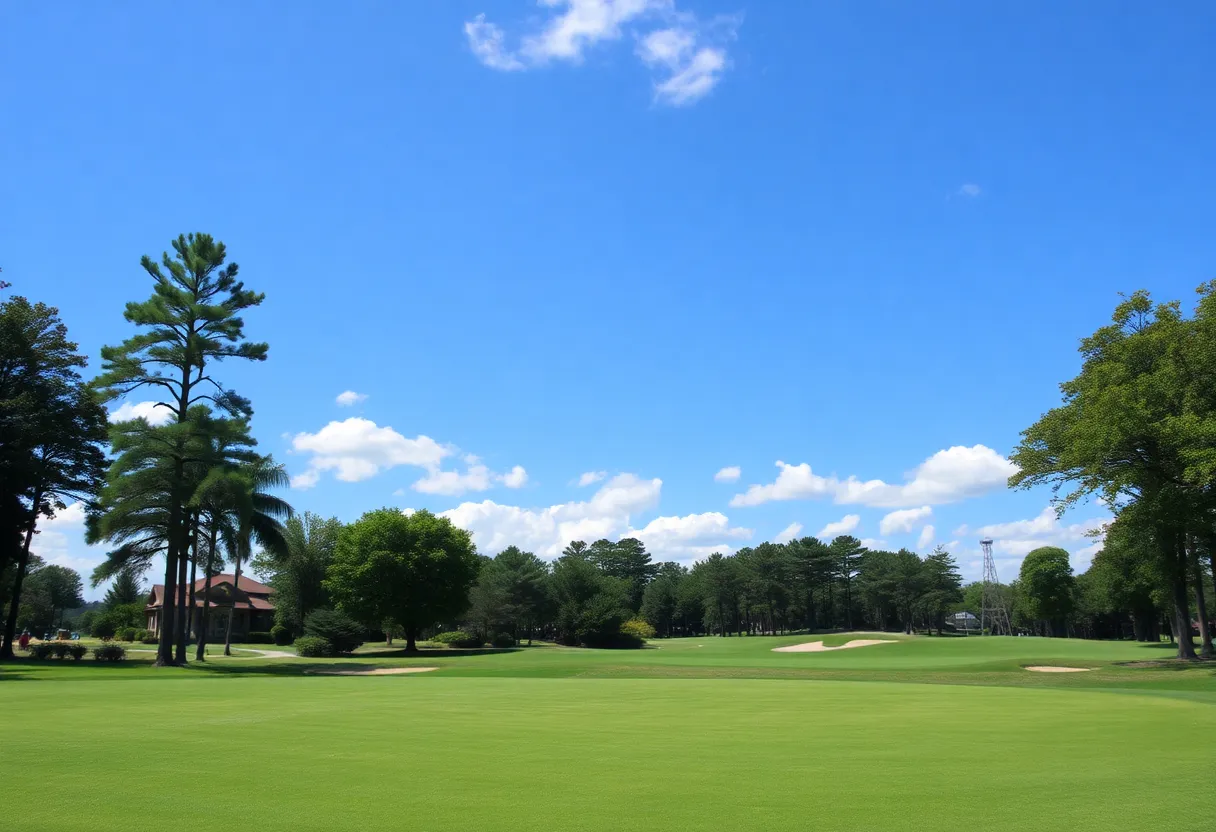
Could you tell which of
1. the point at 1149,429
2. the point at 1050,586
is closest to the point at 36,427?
the point at 1149,429

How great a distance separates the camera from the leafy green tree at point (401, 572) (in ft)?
215

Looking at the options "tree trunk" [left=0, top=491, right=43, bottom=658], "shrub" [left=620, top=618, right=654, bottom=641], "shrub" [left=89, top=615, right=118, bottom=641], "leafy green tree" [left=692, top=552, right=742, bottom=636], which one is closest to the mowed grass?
"tree trunk" [left=0, top=491, right=43, bottom=658]

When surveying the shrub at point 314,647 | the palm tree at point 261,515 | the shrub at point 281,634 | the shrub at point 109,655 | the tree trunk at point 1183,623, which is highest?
the palm tree at point 261,515

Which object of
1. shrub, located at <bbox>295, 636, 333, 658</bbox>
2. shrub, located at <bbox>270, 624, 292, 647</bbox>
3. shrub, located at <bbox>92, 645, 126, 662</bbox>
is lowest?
shrub, located at <bbox>270, 624, 292, 647</bbox>

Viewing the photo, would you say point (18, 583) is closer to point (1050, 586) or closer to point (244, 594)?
point (244, 594)

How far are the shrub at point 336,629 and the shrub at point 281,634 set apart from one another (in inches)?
1009

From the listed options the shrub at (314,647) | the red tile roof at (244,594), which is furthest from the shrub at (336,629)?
the red tile roof at (244,594)

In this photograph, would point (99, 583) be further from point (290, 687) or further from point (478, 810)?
point (478, 810)

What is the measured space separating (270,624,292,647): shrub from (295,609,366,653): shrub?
2564cm

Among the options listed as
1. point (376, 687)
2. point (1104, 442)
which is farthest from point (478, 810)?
point (1104, 442)

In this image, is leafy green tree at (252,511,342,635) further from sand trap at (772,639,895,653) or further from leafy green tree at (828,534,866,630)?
leafy green tree at (828,534,866,630)

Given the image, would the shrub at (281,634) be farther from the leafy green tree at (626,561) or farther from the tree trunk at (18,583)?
the leafy green tree at (626,561)

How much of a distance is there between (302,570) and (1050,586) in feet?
292

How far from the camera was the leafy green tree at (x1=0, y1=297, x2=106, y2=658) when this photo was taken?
149 ft
